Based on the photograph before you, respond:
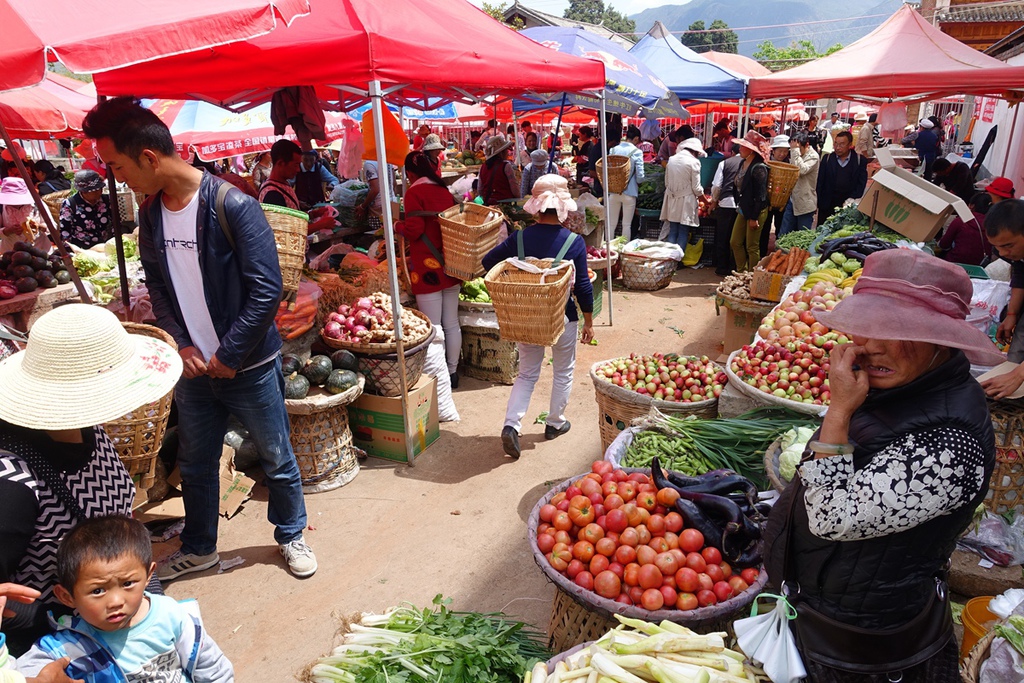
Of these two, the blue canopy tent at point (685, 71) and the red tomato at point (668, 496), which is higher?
the blue canopy tent at point (685, 71)

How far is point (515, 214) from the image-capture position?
8.94 meters

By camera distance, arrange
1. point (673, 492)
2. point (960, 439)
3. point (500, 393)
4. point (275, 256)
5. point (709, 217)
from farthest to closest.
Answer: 1. point (709, 217)
2. point (500, 393)
3. point (275, 256)
4. point (673, 492)
5. point (960, 439)

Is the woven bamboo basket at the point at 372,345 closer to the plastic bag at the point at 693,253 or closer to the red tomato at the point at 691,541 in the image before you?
the red tomato at the point at 691,541

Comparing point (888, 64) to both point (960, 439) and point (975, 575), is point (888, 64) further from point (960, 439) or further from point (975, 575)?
point (960, 439)

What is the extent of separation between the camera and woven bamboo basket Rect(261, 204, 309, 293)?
446 centimetres

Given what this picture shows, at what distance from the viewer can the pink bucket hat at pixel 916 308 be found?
5.70ft

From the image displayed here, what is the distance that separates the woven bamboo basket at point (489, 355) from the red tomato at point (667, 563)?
423cm

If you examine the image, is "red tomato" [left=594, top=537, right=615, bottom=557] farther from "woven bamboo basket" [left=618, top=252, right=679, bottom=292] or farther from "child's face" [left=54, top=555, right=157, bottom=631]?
"woven bamboo basket" [left=618, top=252, right=679, bottom=292]

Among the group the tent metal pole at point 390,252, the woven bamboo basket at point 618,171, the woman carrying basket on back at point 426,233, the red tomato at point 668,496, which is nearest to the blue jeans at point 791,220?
the woven bamboo basket at point 618,171

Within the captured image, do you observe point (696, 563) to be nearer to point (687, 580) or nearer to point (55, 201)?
point (687, 580)

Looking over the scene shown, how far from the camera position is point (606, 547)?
2793mm

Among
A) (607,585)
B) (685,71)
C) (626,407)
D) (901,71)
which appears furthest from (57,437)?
(685,71)

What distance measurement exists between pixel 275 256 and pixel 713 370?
3.16 meters

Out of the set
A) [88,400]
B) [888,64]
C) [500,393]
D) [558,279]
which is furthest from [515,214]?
[88,400]
